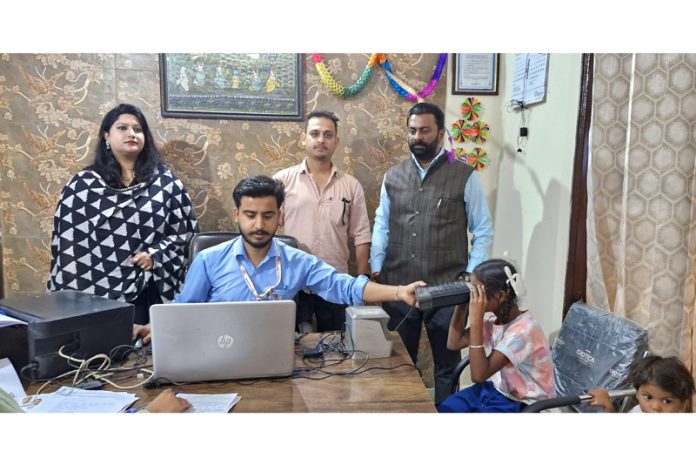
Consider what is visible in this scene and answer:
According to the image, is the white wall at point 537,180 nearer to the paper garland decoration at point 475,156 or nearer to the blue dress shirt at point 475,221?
the paper garland decoration at point 475,156

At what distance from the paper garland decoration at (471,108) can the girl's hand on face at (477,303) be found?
1.39m

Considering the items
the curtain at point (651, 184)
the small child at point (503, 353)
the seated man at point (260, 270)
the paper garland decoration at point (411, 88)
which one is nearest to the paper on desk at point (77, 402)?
the seated man at point (260, 270)

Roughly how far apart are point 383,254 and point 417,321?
0.36 meters

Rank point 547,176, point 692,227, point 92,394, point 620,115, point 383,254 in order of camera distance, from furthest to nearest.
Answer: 1. point 383,254
2. point 547,176
3. point 620,115
4. point 692,227
5. point 92,394

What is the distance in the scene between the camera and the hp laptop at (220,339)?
3.57 ft

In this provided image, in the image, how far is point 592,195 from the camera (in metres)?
1.59

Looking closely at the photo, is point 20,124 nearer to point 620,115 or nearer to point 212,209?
point 212,209

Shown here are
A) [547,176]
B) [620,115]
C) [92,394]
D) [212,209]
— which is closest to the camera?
[92,394]

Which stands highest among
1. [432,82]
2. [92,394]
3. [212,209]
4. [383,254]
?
[432,82]

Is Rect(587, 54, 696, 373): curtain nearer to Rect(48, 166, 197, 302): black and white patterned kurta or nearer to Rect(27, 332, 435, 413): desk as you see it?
Rect(27, 332, 435, 413): desk

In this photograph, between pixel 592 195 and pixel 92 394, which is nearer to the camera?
pixel 92 394

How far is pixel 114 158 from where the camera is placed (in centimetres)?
212

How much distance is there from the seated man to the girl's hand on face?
0.86ft
